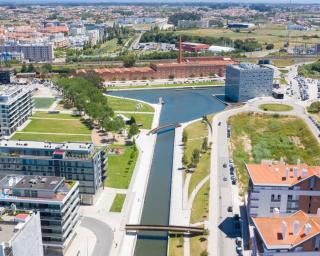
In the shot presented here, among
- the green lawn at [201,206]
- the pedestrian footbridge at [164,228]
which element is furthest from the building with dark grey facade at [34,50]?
the pedestrian footbridge at [164,228]

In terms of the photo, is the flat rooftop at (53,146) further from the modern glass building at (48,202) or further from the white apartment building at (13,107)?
the white apartment building at (13,107)

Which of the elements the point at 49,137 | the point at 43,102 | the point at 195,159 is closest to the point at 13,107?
the point at 49,137

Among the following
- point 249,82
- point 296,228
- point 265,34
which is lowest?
point 249,82

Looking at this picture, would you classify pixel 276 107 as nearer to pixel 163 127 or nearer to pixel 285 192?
pixel 163 127

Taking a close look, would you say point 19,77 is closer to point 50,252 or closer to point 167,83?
point 167,83

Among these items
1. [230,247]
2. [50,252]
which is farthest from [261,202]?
[50,252]

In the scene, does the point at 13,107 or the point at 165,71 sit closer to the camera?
the point at 13,107

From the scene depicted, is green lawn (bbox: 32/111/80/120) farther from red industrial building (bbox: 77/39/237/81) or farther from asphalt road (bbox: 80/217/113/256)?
asphalt road (bbox: 80/217/113/256)
